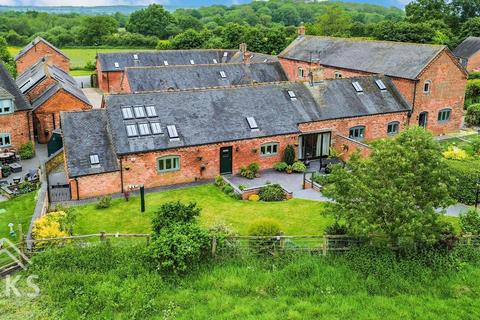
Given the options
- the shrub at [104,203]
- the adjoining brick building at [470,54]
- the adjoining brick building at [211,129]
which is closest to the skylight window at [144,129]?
the adjoining brick building at [211,129]

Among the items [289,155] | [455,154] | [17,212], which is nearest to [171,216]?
[17,212]

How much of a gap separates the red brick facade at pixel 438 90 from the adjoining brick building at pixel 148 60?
24067 mm

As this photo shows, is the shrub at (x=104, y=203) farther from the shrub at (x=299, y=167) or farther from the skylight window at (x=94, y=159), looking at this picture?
the shrub at (x=299, y=167)

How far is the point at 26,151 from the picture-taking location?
3744 cm

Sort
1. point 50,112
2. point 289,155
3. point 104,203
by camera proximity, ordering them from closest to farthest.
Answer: point 104,203 → point 289,155 → point 50,112

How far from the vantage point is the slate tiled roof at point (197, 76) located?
48031mm

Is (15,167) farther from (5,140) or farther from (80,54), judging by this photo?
(80,54)

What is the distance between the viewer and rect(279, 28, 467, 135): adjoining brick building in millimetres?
39906

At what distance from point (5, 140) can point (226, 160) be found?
60.9 ft

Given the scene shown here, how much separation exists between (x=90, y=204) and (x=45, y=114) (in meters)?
17.1

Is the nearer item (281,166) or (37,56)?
(281,166)

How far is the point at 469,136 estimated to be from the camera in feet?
140

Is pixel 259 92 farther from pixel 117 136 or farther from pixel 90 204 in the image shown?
pixel 90 204

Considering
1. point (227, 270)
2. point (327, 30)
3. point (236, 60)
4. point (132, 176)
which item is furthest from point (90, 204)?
point (327, 30)
